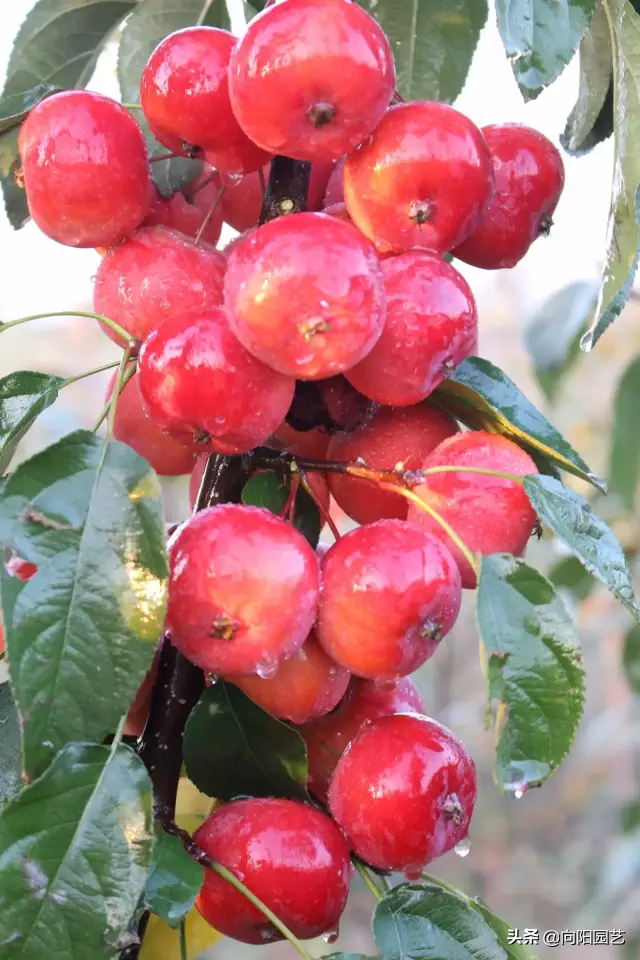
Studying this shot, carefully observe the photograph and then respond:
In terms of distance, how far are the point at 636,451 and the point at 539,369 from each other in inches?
6.2

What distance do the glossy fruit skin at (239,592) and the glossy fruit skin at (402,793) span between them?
103mm

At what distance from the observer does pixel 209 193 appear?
2.00 feet

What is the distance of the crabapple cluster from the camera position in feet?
1.47

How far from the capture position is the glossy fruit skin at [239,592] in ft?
1.45

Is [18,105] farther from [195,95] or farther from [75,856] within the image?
[75,856]

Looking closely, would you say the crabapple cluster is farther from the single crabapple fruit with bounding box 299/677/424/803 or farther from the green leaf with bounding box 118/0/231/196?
the green leaf with bounding box 118/0/231/196

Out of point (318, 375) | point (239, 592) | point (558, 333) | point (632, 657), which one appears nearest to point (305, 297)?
point (318, 375)

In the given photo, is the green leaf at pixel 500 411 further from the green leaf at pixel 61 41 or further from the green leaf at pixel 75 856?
the green leaf at pixel 61 41

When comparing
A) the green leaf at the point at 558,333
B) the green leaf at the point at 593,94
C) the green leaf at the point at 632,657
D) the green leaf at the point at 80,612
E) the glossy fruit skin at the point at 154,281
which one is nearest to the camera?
the green leaf at the point at 80,612

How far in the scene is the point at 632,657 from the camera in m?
1.19

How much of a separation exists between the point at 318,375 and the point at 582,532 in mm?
152

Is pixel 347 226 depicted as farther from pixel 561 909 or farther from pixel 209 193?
pixel 561 909

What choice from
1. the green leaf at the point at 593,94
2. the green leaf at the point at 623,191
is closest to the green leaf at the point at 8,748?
the green leaf at the point at 623,191

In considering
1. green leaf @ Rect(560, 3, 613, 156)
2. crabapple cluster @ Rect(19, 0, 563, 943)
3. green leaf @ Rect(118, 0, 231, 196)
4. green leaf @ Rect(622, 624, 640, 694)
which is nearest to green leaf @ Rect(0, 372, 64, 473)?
crabapple cluster @ Rect(19, 0, 563, 943)
